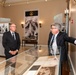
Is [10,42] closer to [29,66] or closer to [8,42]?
[8,42]

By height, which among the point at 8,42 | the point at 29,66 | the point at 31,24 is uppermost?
the point at 31,24

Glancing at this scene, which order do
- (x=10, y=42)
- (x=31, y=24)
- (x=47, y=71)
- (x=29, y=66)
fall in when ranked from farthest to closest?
(x=31, y=24)
(x=10, y=42)
(x=29, y=66)
(x=47, y=71)

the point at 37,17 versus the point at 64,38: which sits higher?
the point at 37,17

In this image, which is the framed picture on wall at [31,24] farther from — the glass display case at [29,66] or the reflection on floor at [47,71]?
the reflection on floor at [47,71]

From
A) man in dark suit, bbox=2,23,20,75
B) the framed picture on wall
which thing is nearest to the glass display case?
man in dark suit, bbox=2,23,20,75

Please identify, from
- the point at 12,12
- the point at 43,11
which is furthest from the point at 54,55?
the point at 12,12

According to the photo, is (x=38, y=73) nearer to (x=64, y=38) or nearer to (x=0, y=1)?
(x=64, y=38)

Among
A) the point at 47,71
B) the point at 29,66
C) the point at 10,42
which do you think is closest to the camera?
the point at 47,71

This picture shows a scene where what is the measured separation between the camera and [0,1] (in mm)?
10031

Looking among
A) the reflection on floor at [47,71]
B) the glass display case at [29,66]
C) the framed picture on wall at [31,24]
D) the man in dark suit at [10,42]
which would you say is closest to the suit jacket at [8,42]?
the man in dark suit at [10,42]

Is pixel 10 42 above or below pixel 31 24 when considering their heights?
below

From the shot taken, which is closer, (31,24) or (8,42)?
(8,42)

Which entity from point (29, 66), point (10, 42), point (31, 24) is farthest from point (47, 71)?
point (31, 24)

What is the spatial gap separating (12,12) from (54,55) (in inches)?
371
